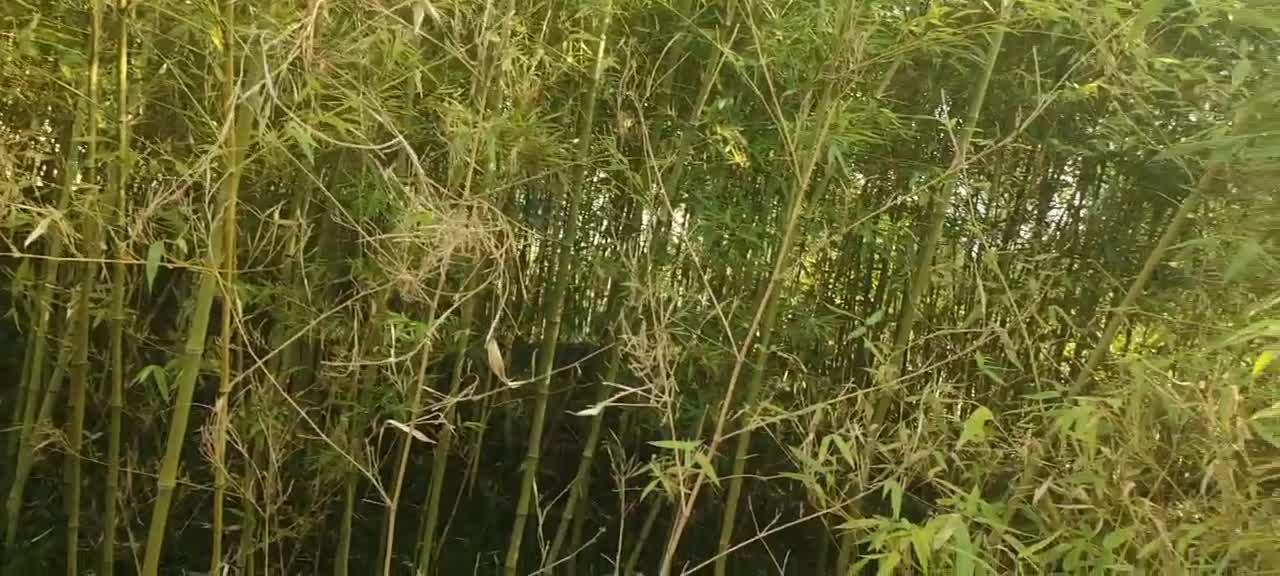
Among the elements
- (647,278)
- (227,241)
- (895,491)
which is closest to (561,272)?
(647,278)

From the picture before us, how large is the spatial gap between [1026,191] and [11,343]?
9.32ft

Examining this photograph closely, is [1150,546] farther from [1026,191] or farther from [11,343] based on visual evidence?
[11,343]

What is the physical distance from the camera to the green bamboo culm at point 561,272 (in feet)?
6.30

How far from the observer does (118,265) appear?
1.80 metres

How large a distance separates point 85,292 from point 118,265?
0.55ft

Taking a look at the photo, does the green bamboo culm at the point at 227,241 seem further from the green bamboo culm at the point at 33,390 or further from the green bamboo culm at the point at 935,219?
the green bamboo culm at the point at 935,219

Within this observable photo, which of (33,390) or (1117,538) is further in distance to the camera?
(33,390)

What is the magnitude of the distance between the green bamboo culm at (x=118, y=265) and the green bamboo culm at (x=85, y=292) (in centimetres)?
4

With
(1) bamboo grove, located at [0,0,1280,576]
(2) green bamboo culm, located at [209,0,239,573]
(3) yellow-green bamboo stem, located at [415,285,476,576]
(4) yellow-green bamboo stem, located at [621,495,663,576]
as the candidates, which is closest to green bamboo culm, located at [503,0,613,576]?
(1) bamboo grove, located at [0,0,1280,576]

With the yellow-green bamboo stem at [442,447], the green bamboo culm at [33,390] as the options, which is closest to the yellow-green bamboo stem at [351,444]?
the yellow-green bamboo stem at [442,447]

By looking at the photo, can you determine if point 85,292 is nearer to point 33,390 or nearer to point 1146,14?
point 33,390

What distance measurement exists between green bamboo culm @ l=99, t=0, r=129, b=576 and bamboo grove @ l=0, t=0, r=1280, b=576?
0.04 ft

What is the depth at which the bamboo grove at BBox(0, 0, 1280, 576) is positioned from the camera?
1514mm

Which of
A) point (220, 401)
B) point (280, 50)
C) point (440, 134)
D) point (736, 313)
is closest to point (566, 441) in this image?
point (736, 313)
